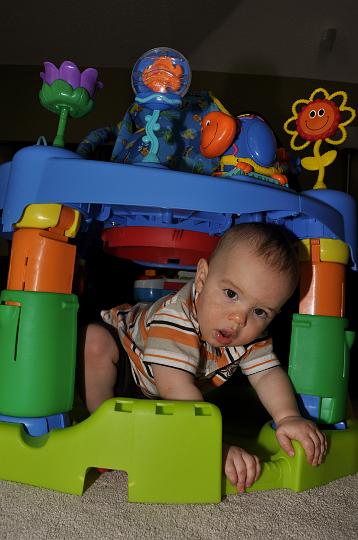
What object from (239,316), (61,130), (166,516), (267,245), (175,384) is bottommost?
(166,516)

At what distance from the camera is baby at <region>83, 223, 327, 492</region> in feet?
2.45

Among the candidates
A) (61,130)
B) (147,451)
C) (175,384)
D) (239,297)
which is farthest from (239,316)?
(61,130)

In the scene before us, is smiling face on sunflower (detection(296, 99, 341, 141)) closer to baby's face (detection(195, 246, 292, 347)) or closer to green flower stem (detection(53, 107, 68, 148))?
baby's face (detection(195, 246, 292, 347))

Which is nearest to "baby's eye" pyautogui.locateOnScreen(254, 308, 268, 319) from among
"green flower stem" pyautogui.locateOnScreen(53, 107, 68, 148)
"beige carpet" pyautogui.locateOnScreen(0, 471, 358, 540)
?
"beige carpet" pyautogui.locateOnScreen(0, 471, 358, 540)

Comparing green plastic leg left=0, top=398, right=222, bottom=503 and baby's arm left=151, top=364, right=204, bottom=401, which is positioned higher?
baby's arm left=151, top=364, right=204, bottom=401

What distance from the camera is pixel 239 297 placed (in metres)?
0.77

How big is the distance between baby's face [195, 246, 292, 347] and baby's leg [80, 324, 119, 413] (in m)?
0.18

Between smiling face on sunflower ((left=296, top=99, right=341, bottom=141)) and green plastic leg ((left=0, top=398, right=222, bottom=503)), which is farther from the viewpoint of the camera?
smiling face on sunflower ((left=296, top=99, right=341, bottom=141))

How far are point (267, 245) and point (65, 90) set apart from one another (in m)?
0.38

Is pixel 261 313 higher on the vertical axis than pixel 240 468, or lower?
higher

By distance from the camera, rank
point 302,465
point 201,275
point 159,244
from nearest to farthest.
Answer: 1. point 302,465
2. point 201,275
3. point 159,244

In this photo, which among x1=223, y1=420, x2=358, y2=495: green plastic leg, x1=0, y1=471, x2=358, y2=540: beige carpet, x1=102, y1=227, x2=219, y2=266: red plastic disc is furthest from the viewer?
x1=102, y1=227, x2=219, y2=266: red plastic disc

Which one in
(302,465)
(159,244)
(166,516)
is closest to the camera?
(166,516)

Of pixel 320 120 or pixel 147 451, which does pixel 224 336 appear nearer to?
pixel 147 451
